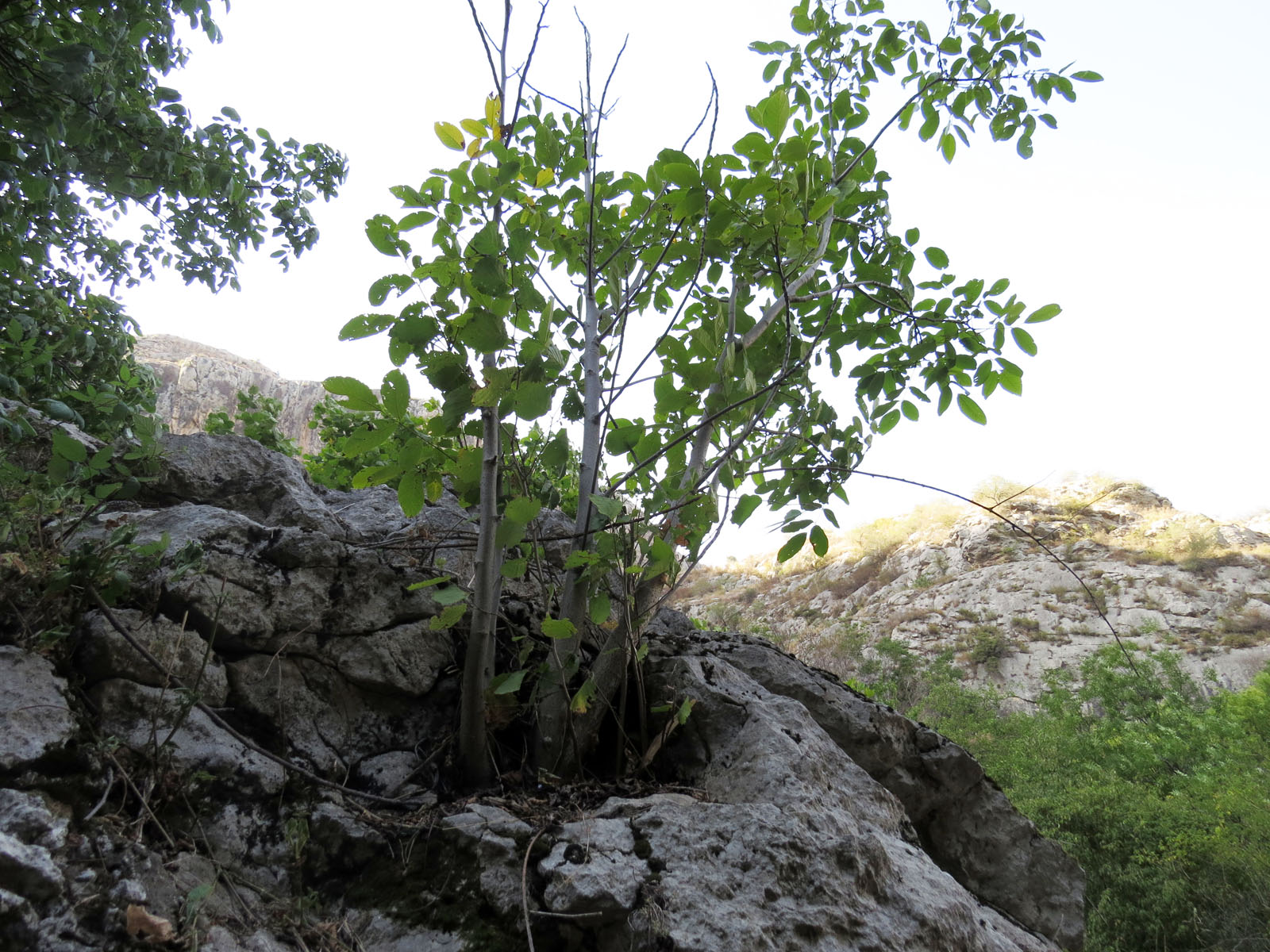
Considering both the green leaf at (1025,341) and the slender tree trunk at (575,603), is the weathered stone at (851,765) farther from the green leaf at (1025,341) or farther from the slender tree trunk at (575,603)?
the green leaf at (1025,341)

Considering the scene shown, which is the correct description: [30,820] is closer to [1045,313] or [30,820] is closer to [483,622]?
[483,622]

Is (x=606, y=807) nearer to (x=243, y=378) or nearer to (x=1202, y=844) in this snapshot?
(x=1202, y=844)

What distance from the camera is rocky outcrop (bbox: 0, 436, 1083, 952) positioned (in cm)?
124

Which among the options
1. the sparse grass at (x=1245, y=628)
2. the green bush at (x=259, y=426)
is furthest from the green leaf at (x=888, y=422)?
the sparse grass at (x=1245, y=628)

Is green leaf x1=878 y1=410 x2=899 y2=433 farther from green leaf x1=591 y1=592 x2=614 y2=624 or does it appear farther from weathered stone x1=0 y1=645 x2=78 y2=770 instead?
weathered stone x1=0 y1=645 x2=78 y2=770

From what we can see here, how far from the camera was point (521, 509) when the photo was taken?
138 cm

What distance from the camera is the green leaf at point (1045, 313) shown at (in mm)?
1843

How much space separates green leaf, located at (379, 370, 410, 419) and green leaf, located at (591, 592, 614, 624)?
65 centimetres

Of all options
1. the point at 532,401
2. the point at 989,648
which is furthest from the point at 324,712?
the point at 989,648

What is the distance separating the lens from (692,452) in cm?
200

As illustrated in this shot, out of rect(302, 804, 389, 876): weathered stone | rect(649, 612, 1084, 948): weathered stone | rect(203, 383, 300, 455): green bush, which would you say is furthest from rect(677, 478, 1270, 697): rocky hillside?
rect(302, 804, 389, 876): weathered stone

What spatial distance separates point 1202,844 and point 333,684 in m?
6.85

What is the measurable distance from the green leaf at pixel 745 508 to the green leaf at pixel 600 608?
1.26 feet

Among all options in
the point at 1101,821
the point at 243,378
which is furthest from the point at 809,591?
the point at 243,378
